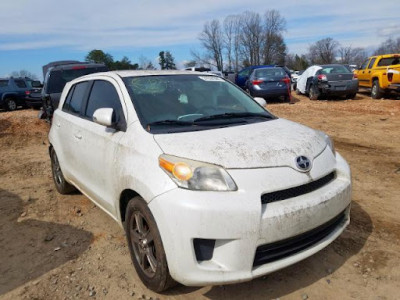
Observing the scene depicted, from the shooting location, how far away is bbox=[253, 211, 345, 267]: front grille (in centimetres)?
241

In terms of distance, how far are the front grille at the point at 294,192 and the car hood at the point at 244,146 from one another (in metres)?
0.18

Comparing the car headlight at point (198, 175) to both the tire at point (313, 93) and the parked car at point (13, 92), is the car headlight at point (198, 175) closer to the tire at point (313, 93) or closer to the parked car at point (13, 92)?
the tire at point (313, 93)

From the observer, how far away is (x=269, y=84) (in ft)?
47.1

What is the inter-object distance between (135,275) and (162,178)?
3.57 ft

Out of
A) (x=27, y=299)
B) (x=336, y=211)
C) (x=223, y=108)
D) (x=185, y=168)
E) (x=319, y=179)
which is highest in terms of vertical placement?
(x=223, y=108)

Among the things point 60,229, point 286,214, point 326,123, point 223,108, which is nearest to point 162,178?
point 286,214

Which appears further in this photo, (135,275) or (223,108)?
(223,108)

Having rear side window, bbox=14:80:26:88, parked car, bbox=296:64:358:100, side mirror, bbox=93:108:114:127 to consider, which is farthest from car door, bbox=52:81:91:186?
rear side window, bbox=14:80:26:88

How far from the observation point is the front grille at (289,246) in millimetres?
2414

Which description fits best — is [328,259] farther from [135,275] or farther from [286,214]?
[135,275]

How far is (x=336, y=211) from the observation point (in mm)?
2730

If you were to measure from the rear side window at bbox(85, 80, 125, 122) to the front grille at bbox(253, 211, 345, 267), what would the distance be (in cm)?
168

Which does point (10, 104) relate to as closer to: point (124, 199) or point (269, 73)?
point (269, 73)

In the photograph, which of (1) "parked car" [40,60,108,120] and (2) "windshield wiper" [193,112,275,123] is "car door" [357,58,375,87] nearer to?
(1) "parked car" [40,60,108,120]
